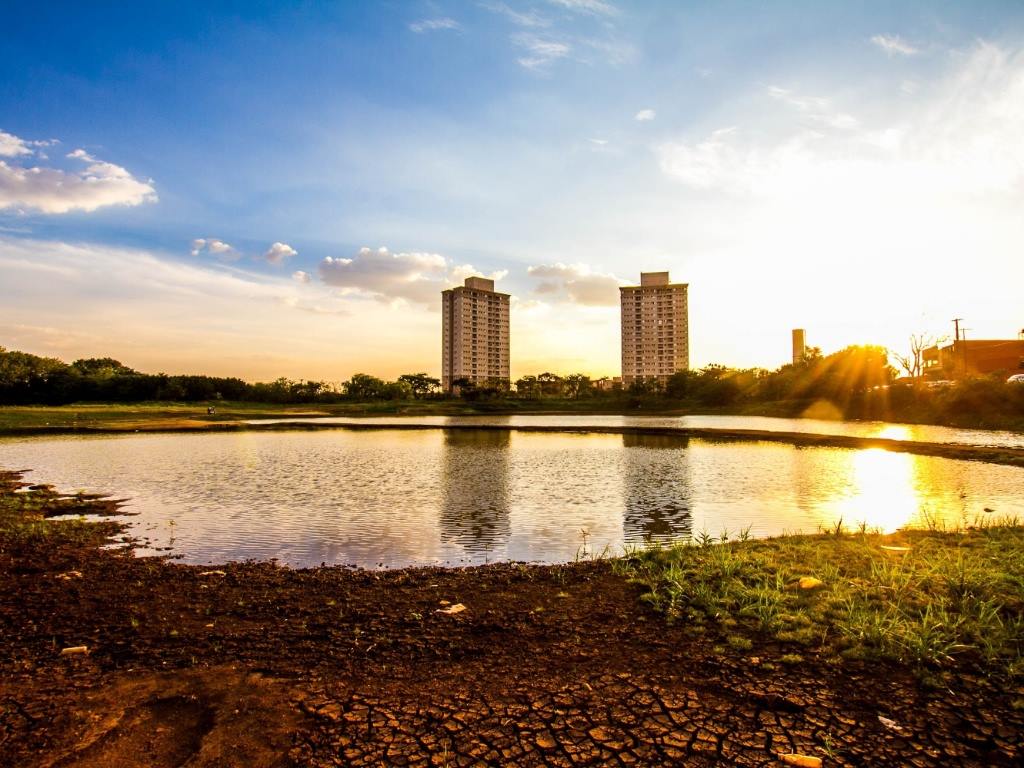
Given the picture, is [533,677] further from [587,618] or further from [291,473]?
[291,473]

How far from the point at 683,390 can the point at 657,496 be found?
116m

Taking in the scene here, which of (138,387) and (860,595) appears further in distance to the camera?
(138,387)

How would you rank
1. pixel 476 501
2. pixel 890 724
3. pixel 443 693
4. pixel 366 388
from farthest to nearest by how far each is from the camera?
pixel 366 388
pixel 476 501
pixel 443 693
pixel 890 724

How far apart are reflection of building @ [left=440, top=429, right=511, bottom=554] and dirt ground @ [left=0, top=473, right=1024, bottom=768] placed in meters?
6.12

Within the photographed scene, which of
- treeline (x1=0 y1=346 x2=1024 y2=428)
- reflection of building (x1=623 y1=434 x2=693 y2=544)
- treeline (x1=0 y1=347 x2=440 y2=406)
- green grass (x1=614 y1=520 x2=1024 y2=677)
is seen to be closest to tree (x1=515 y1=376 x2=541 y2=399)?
treeline (x1=0 y1=346 x2=1024 y2=428)

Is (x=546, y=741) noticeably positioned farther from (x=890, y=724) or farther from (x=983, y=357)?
(x=983, y=357)

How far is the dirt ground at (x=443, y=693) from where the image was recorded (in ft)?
17.3

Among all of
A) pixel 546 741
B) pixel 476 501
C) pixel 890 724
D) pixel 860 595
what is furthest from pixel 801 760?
pixel 476 501

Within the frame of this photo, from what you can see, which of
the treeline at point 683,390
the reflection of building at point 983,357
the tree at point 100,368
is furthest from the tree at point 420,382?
the reflection of building at point 983,357

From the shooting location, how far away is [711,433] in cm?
5653

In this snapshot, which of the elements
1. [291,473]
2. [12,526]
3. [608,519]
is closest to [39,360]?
[291,473]

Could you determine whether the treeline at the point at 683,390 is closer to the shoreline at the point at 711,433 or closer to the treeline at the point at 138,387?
the treeline at the point at 138,387

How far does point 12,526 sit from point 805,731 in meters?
19.8

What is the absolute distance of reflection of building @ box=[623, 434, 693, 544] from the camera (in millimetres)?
16625
